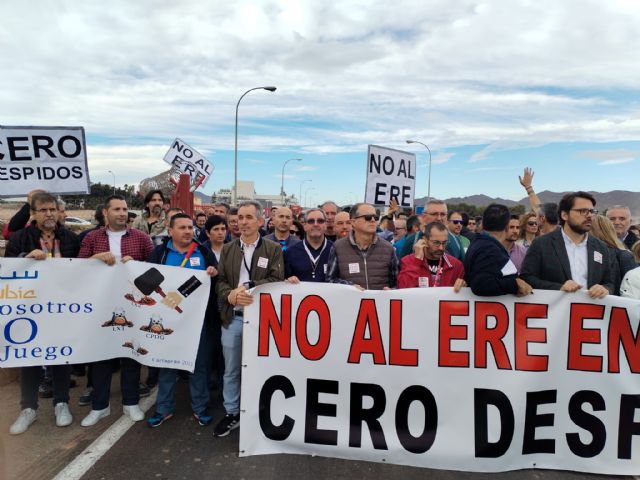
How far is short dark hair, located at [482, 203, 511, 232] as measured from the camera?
3.82 metres

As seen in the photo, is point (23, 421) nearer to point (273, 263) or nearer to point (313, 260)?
point (273, 263)

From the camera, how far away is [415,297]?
3.70m

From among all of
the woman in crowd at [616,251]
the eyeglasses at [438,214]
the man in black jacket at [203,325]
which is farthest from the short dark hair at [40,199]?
the woman in crowd at [616,251]

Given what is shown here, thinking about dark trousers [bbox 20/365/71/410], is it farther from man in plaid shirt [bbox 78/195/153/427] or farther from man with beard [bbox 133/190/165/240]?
man with beard [bbox 133/190/165/240]

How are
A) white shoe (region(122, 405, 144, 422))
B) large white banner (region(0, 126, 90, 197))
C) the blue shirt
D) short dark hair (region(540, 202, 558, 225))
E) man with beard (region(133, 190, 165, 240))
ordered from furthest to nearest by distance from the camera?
man with beard (region(133, 190, 165, 240)) → short dark hair (region(540, 202, 558, 225)) → large white banner (region(0, 126, 90, 197)) → the blue shirt → white shoe (region(122, 405, 144, 422))

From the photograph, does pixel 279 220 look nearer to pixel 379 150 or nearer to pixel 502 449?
pixel 379 150

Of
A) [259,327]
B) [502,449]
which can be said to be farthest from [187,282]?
[502,449]

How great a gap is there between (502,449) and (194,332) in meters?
2.77

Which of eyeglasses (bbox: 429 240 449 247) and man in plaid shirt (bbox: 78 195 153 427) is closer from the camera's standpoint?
eyeglasses (bbox: 429 240 449 247)

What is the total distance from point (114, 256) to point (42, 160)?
2075 mm

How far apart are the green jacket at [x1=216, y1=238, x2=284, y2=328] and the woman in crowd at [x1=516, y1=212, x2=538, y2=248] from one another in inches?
144

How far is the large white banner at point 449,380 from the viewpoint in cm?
346

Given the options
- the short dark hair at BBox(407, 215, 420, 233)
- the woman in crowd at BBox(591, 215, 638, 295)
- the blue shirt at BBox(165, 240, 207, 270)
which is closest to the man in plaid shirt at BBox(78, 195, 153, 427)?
the blue shirt at BBox(165, 240, 207, 270)

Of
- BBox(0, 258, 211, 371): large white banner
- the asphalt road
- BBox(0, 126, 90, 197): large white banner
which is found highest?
BBox(0, 126, 90, 197): large white banner
